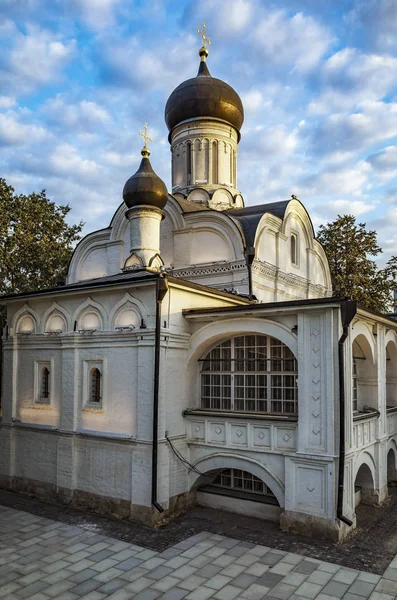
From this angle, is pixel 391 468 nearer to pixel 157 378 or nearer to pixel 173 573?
pixel 157 378

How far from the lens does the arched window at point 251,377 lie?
9711mm

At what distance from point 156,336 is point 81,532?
12.6 ft

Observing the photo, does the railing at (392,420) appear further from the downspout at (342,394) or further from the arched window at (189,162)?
the arched window at (189,162)

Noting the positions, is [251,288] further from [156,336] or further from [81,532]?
[81,532]

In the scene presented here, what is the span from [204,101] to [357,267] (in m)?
9.69

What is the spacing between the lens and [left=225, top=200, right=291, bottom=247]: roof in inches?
538

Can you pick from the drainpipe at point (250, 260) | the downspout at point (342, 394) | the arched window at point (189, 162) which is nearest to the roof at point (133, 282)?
the drainpipe at point (250, 260)

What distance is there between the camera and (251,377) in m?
10.2

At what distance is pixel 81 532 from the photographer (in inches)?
356

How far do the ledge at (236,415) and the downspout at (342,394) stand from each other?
86 centimetres

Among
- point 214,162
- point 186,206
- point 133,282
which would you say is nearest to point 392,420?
point 133,282

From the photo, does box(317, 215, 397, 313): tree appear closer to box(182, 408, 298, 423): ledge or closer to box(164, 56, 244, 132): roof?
box(164, 56, 244, 132): roof

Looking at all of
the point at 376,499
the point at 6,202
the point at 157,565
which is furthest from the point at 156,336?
the point at 6,202

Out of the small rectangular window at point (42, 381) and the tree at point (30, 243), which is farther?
the tree at point (30, 243)
